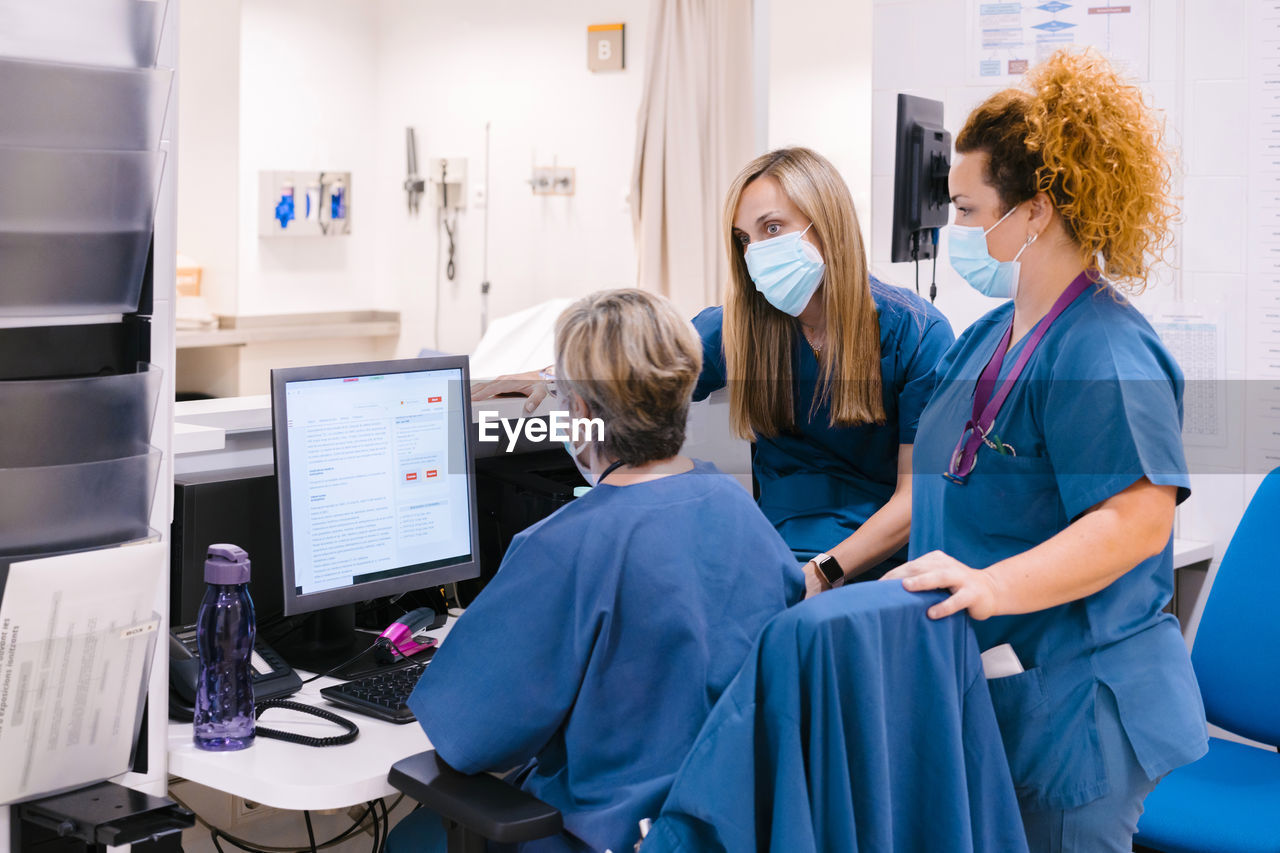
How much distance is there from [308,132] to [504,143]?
926 mm

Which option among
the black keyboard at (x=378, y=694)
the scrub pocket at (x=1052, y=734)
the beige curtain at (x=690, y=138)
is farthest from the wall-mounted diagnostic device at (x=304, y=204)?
the scrub pocket at (x=1052, y=734)

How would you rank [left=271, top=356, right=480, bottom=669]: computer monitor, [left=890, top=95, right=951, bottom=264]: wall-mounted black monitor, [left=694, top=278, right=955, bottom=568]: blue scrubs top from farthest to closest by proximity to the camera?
[left=890, top=95, right=951, bottom=264]: wall-mounted black monitor → [left=694, top=278, right=955, bottom=568]: blue scrubs top → [left=271, top=356, right=480, bottom=669]: computer monitor

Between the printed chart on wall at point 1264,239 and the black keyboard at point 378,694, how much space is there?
72.3 inches

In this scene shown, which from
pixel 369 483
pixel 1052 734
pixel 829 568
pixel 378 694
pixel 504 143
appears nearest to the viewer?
pixel 1052 734

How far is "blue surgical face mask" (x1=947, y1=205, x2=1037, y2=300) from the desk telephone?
→ 3.70ft

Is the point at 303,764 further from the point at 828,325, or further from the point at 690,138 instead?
the point at 690,138

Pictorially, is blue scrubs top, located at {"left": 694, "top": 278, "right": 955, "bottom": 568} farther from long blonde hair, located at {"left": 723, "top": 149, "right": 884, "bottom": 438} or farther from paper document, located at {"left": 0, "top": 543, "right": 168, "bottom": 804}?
paper document, located at {"left": 0, "top": 543, "right": 168, "bottom": 804}

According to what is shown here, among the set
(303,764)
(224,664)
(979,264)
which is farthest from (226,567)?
(979,264)

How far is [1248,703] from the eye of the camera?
7.28 ft

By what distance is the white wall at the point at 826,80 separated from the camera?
Result: 4.72 meters

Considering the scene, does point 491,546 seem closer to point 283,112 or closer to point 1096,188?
point 1096,188

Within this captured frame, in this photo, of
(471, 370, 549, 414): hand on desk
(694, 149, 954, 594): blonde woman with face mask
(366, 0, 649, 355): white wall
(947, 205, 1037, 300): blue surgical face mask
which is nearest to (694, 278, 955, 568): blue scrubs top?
(694, 149, 954, 594): blonde woman with face mask

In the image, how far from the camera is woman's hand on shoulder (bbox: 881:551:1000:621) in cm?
123

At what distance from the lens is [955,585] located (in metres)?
1.25
